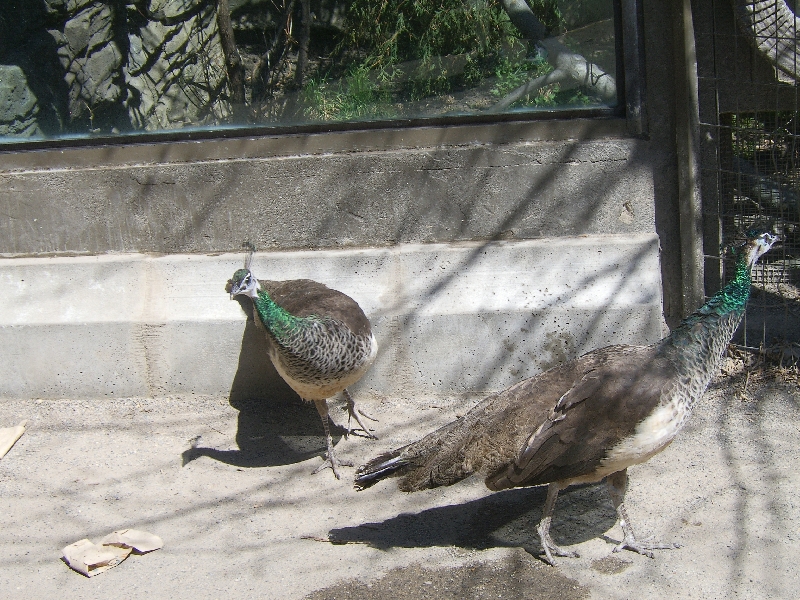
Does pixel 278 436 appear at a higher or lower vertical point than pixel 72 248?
lower

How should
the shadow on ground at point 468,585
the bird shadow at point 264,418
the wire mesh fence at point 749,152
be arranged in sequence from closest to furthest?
1. the shadow on ground at point 468,585
2. the bird shadow at point 264,418
3. the wire mesh fence at point 749,152

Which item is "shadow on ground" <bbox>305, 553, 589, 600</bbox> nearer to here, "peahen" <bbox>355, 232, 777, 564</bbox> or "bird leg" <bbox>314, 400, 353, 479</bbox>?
"peahen" <bbox>355, 232, 777, 564</bbox>

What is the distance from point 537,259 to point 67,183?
2.94m

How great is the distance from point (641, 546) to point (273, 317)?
76.5 inches

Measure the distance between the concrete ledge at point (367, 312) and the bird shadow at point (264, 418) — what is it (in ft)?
0.05

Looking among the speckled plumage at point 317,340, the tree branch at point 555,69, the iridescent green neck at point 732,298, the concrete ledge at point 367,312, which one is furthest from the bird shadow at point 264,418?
the iridescent green neck at point 732,298

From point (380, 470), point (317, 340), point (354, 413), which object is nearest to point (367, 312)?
point (354, 413)

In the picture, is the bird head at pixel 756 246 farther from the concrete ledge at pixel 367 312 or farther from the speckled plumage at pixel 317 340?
the speckled plumage at pixel 317 340

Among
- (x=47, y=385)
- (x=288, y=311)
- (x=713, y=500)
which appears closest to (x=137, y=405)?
(x=47, y=385)

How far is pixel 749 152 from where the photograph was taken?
16.3 ft

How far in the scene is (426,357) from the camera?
4.62m

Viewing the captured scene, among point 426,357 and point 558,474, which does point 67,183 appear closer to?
point 426,357

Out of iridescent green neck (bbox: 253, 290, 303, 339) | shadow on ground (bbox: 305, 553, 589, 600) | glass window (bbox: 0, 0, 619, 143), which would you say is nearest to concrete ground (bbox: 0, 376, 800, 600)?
shadow on ground (bbox: 305, 553, 589, 600)

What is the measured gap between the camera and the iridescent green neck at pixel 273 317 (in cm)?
373
